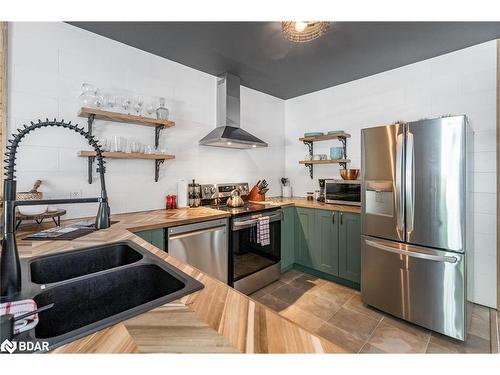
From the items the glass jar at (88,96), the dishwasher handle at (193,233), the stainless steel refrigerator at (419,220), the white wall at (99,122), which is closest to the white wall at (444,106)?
the stainless steel refrigerator at (419,220)

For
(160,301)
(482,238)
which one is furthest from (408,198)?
(160,301)

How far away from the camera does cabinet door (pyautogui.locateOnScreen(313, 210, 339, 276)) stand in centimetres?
266

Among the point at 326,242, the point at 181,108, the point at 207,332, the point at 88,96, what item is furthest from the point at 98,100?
the point at 326,242

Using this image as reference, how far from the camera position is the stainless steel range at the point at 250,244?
2334 millimetres

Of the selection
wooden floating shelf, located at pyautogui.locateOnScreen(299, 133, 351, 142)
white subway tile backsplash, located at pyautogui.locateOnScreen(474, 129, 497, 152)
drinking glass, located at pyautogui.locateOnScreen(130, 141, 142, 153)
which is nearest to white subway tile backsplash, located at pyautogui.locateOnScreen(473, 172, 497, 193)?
white subway tile backsplash, located at pyautogui.locateOnScreen(474, 129, 497, 152)

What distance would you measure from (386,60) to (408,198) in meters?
1.64

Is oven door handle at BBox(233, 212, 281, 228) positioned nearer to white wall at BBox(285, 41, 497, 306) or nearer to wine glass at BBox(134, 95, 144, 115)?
white wall at BBox(285, 41, 497, 306)

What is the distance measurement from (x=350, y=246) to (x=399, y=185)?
88 cm

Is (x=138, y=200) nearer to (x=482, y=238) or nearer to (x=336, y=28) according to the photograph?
(x=336, y=28)

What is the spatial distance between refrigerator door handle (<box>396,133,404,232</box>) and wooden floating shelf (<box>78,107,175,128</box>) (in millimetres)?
2096

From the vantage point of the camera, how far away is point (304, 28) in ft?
5.50

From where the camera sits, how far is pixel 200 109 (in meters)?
2.87

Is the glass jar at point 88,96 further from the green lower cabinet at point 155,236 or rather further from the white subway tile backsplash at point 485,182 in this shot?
the white subway tile backsplash at point 485,182

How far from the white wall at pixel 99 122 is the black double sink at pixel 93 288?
1.11 metres
